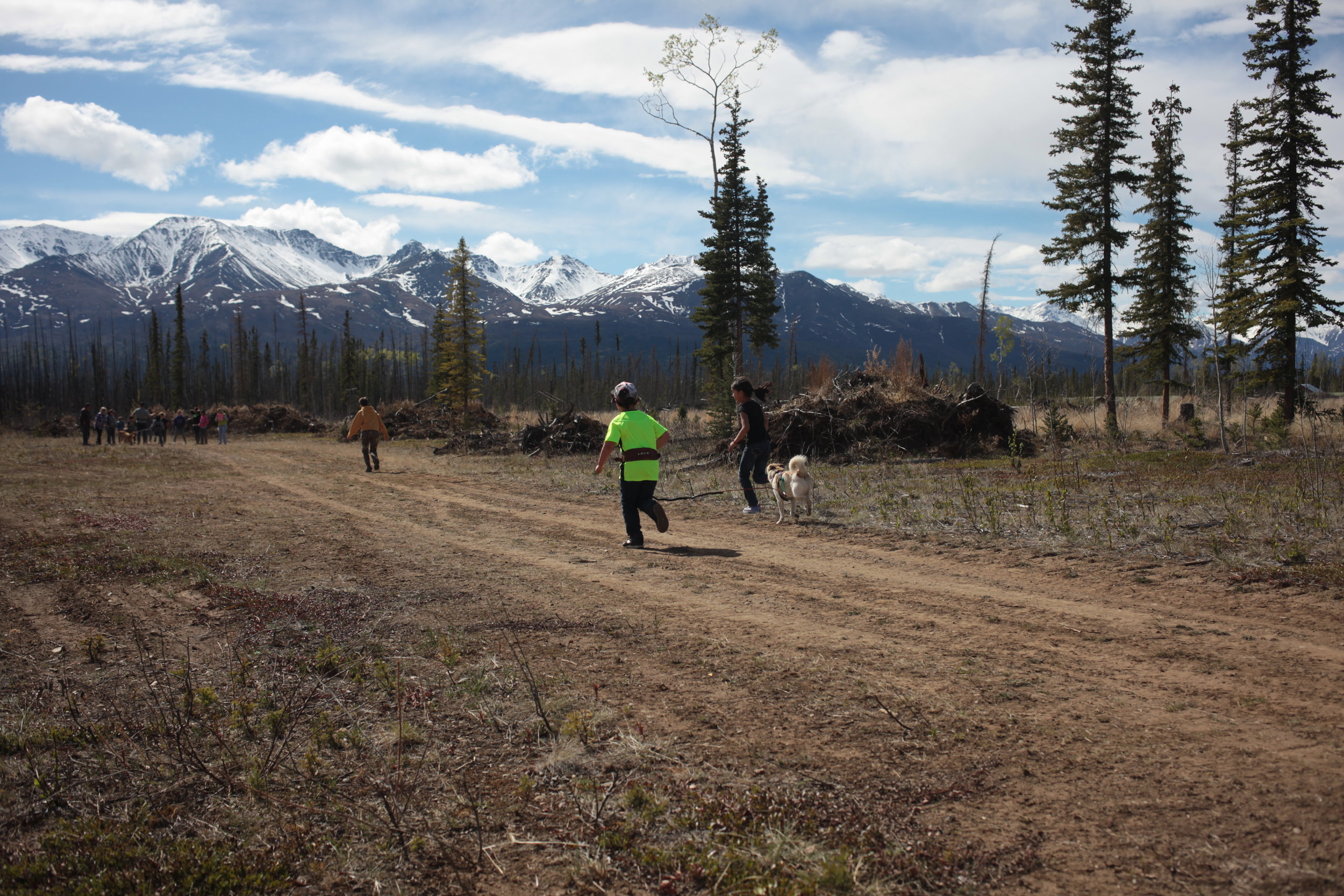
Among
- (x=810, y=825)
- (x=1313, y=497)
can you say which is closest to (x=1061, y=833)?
(x=810, y=825)

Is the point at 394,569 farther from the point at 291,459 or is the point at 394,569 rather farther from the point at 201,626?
the point at 291,459

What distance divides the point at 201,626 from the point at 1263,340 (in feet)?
99.6

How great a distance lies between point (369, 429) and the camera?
66.4 ft

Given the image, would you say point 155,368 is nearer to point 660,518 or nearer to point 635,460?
point 635,460

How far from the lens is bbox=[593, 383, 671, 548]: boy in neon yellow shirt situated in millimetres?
8805

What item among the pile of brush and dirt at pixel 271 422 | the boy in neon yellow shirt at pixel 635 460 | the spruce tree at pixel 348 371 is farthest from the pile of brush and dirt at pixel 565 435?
the spruce tree at pixel 348 371

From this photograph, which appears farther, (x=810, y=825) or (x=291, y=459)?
(x=291, y=459)

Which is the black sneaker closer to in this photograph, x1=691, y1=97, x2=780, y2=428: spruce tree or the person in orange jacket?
the person in orange jacket

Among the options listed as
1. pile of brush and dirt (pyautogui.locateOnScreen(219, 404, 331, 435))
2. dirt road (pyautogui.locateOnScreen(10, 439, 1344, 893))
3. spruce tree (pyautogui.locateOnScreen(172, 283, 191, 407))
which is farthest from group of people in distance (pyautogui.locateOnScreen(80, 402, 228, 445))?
spruce tree (pyautogui.locateOnScreen(172, 283, 191, 407))

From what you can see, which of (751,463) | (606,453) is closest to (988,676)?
(606,453)

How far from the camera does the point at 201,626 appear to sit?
18.8 feet

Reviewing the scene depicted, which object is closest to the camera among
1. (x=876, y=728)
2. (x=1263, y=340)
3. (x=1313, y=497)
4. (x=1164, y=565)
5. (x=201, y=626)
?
(x=876, y=728)

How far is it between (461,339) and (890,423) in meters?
35.6

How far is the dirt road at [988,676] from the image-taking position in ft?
8.98
